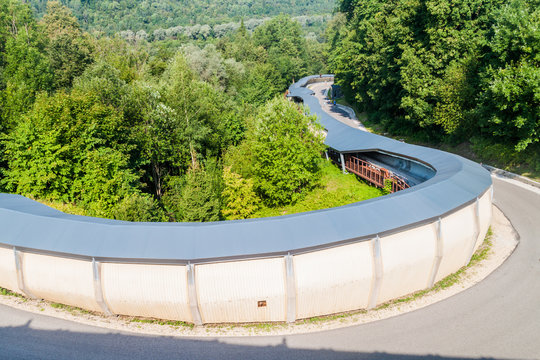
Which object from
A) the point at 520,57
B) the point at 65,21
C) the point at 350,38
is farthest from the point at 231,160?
the point at 65,21

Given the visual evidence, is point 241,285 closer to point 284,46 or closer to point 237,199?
point 237,199

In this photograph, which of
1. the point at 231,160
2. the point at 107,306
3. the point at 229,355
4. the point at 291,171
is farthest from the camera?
the point at 231,160

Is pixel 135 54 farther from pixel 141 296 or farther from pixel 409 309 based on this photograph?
pixel 409 309

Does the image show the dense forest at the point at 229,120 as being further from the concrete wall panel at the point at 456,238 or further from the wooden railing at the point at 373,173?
the concrete wall panel at the point at 456,238

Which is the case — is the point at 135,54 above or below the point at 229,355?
above

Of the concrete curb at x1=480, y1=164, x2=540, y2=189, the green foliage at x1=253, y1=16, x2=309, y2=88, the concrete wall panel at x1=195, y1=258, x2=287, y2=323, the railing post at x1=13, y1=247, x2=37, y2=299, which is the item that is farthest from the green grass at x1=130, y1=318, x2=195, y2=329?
the green foliage at x1=253, y1=16, x2=309, y2=88

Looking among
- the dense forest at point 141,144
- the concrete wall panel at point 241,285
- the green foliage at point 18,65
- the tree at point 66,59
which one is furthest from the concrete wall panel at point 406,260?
the tree at point 66,59
